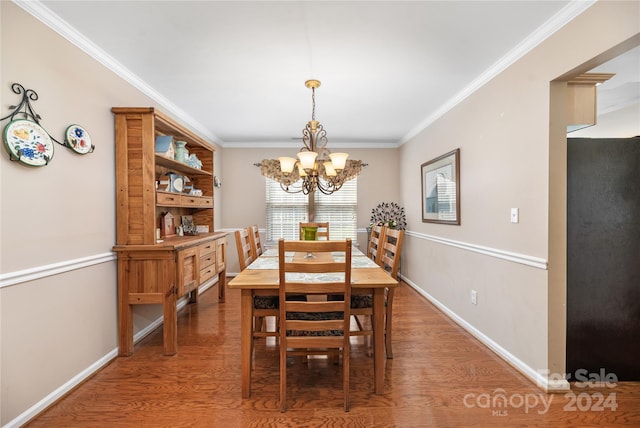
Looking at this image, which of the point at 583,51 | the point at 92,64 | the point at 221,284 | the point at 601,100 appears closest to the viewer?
the point at 583,51

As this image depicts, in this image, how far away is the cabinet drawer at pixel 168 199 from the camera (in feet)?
8.69

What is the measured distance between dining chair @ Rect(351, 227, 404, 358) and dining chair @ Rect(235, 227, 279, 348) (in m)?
0.57

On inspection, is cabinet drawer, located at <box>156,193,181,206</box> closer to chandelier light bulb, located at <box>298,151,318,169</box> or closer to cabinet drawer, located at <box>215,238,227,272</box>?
cabinet drawer, located at <box>215,238,227,272</box>

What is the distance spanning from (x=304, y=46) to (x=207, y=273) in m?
2.39

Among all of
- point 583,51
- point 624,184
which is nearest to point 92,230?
point 583,51

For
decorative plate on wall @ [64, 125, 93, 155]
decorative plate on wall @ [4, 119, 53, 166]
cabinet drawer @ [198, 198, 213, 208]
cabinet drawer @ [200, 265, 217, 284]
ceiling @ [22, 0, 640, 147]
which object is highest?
ceiling @ [22, 0, 640, 147]

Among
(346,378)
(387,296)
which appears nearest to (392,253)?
(387,296)

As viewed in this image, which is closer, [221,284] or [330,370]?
[330,370]

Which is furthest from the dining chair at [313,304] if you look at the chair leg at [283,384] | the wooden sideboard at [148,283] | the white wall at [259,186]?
the white wall at [259,186]

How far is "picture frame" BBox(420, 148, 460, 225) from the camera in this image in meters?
3.23

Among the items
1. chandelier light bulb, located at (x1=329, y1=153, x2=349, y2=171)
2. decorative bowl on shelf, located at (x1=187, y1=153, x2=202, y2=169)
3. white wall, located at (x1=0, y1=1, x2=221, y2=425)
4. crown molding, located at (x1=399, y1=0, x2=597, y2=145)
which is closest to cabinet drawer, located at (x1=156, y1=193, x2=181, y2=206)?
white wall, located at (x1=0, y1=1, x2=221, y2=425)

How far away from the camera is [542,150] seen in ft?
6.70

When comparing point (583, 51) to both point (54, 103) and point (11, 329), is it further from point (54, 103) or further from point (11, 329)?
point (11, 329)

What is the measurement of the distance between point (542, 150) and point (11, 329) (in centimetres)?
336
